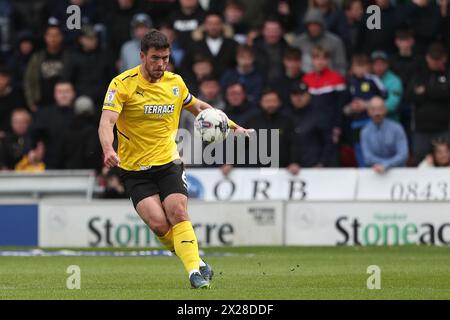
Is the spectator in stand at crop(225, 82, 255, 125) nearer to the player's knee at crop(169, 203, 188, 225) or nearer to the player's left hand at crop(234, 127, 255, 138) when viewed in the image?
the player's left hand at crop(234, 127, 255, 138)

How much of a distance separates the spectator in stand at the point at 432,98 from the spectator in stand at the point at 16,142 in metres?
7.50

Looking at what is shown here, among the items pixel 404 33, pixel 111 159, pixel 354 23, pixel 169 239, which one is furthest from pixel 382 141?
pixel 111 159

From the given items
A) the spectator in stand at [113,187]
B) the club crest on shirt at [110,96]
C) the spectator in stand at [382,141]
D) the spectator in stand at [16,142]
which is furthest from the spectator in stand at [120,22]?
the club crest on shirt at [110,96]

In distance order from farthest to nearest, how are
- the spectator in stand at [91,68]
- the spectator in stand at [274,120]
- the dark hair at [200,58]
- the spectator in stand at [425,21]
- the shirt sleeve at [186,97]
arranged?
the spectator in stand at [91,68]
the spectator in stand at [425,21]
the dark hair at [200,58]
the spectator in stand at [274,120]
the shirt sleeve at [186,97]

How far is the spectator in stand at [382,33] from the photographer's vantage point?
23.6 metres

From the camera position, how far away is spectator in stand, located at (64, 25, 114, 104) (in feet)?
79.6

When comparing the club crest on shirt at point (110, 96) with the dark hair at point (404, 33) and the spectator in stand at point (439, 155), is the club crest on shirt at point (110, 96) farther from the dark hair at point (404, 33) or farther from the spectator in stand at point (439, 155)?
the dark hair at point (404, 33)

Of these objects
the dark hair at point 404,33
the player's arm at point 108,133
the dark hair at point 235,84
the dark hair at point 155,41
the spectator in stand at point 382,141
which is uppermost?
the dark hair at point 404,33

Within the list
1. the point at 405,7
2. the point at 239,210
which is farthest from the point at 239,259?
the point at 405,7

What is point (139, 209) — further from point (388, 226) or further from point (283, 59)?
point (283, 59)

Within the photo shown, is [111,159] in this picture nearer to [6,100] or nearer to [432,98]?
[432,98]

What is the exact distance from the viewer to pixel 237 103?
22672mm

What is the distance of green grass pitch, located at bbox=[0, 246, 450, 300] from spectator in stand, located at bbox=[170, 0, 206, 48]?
5348 mm

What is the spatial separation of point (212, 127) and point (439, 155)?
980 cm
